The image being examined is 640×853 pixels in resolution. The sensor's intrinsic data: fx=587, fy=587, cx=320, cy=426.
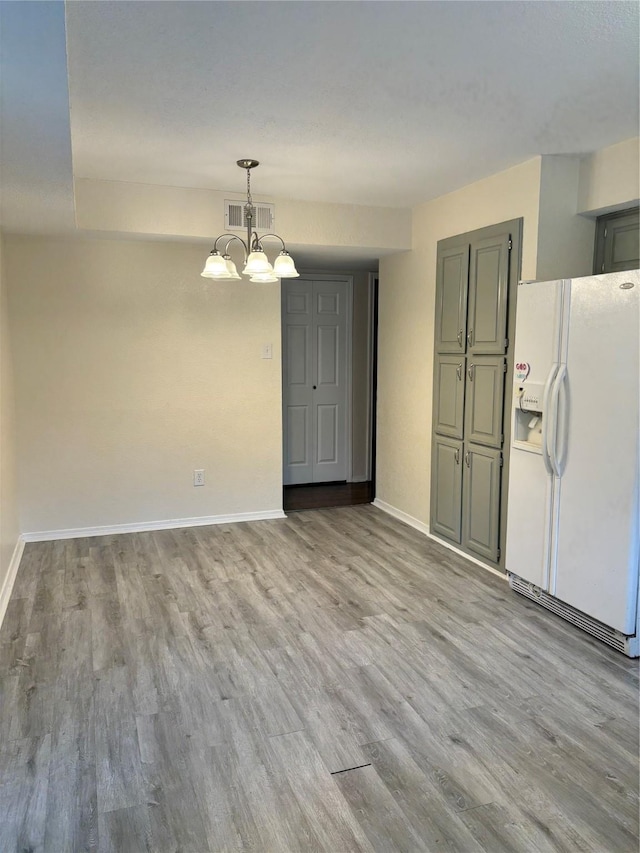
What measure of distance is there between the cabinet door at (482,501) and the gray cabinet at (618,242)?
1286 millimetres

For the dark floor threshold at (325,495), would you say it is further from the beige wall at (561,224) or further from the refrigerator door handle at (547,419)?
the beige wall at (561,224)

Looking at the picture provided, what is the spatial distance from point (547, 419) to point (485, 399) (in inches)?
30.4

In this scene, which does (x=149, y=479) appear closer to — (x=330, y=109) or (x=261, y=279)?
(x=261, y=279)

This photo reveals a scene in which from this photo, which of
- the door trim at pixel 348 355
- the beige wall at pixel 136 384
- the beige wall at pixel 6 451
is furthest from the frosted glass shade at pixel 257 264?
the door trim at pixel 348 355

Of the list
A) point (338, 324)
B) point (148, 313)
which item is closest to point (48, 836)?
point (148, 313)

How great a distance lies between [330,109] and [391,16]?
766mm

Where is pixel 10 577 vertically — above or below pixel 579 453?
below

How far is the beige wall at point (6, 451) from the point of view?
3.56m

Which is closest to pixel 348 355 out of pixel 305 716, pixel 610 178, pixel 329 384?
pixel 329 384

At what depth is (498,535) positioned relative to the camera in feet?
12.3

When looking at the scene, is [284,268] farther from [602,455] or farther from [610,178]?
[602,455]

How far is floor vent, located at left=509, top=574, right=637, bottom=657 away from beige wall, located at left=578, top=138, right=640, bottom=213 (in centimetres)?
217

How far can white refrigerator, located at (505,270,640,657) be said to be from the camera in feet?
8.92

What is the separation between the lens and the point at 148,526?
4.67 metres
